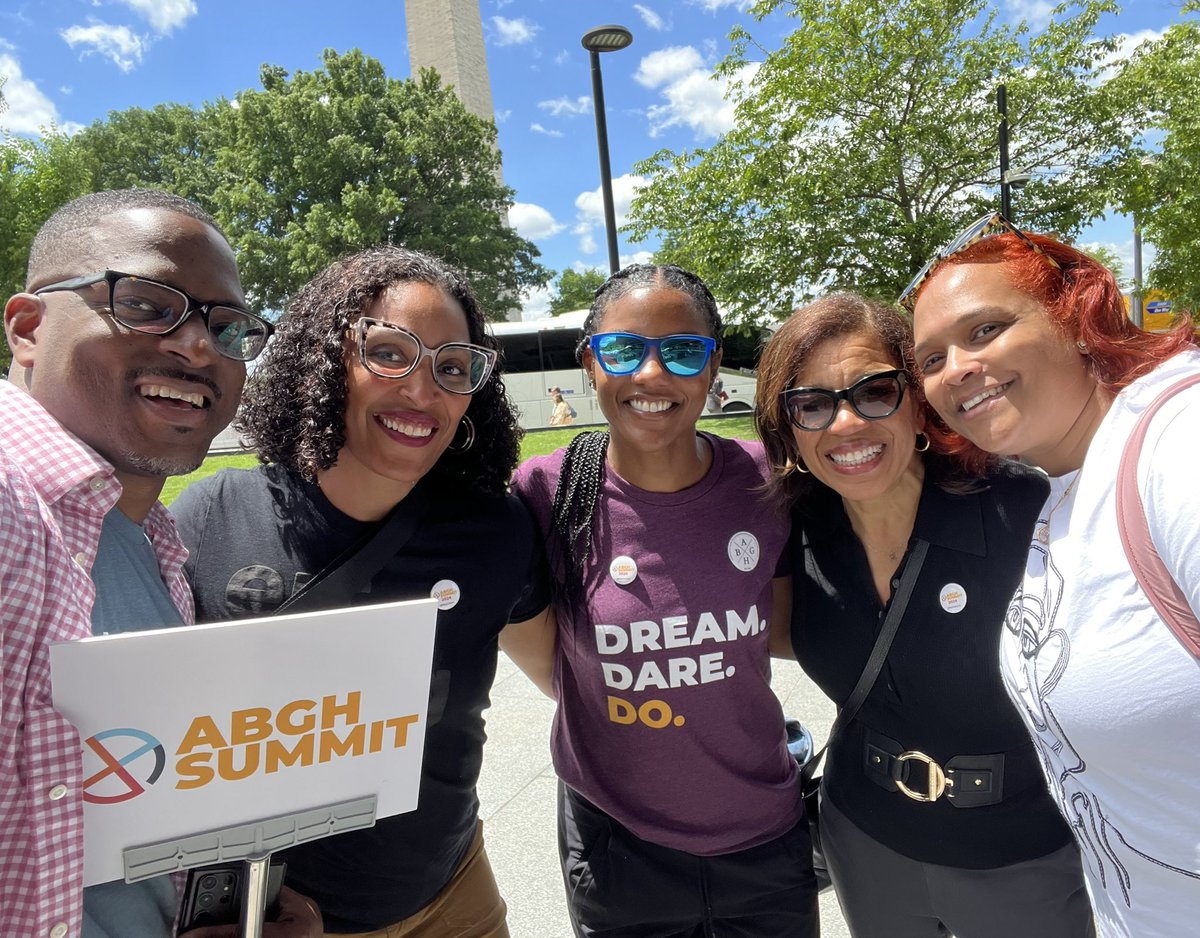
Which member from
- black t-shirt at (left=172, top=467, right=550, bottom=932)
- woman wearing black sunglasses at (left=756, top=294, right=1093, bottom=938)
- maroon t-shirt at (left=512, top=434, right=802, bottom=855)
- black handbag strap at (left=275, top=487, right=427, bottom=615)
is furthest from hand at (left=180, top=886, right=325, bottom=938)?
woman wearing black sunglasses at (left=756, top=294, right=1093, bottom=938)

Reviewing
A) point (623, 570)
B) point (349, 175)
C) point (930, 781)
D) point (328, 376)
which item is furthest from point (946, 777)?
point (349, 175)

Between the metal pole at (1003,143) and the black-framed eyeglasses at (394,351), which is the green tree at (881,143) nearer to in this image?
the metal pole at (1003,143)

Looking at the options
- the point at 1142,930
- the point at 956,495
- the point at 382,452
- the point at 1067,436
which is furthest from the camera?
the point at 956,495

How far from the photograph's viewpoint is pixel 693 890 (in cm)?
210

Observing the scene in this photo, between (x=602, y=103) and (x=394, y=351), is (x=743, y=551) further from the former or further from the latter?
(x=602, y=103)

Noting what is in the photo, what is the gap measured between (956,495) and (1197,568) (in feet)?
2.79

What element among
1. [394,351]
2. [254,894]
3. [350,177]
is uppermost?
[350,177]

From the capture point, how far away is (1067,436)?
1724 mm

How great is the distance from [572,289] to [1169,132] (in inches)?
2322

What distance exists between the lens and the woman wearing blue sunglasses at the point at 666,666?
209 cm

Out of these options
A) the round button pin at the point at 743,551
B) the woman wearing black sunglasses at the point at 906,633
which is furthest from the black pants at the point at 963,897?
the round button pin at the point at 743,551

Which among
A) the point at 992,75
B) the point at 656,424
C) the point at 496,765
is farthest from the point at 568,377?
the point at 656,424

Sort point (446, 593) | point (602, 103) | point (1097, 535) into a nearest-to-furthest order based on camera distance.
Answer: point (1097, 535)
point (446, 593)
point (602, 103)

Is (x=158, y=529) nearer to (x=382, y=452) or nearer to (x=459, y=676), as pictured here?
(x=382, y=452)
